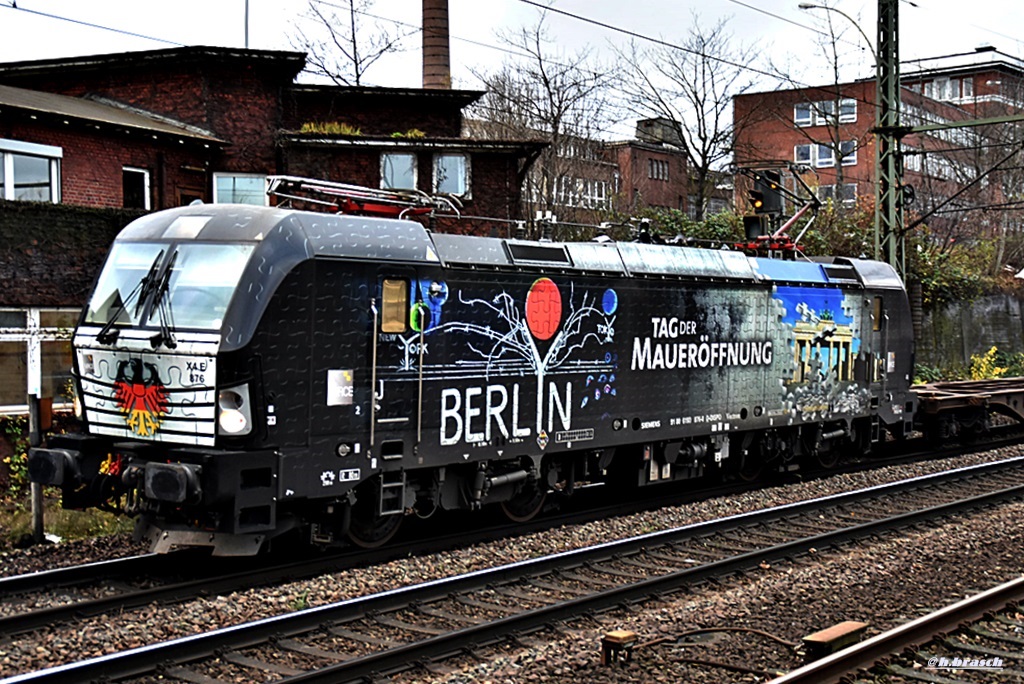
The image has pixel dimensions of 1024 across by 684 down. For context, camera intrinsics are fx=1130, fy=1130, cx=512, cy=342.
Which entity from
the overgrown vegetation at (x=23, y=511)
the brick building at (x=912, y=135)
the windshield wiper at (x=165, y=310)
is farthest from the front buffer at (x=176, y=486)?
the brick building at (x=912, y=135)

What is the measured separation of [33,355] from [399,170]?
11216mm

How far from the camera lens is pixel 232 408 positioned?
31.4ft

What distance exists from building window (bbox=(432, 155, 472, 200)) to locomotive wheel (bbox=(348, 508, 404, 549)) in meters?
14.8

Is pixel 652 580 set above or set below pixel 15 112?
below

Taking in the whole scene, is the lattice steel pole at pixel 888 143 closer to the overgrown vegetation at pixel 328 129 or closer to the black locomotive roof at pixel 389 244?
the black locomotive roof at pixel 389 244

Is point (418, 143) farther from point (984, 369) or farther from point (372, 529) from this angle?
point (984, 369)

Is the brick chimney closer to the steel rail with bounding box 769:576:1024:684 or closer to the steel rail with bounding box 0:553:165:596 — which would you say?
the steel rail with bounding box 0:553:165:596

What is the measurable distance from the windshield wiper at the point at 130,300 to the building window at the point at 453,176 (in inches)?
610

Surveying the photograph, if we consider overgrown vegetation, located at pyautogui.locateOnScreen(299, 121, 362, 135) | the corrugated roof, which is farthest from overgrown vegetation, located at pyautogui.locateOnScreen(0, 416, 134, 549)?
overgrown vegetation, located at pyautogui.locateOnScreen(299, 121, 362, 135)

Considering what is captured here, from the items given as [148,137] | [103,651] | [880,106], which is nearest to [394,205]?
[103,651]

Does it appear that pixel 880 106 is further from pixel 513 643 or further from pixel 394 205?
pixel 513 643

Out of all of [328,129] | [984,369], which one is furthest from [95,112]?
[984,369]

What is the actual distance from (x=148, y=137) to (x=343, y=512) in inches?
528

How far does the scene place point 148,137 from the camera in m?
21.8
